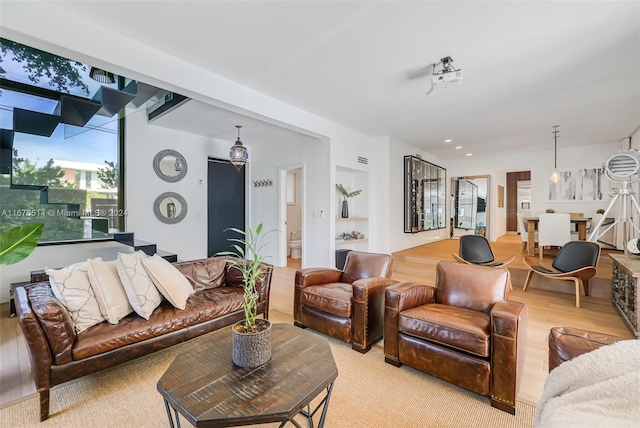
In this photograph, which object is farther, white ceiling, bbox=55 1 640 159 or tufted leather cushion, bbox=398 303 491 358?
white ceiling, bbox=55 1 640 159

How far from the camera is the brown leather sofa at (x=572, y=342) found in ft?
3.86

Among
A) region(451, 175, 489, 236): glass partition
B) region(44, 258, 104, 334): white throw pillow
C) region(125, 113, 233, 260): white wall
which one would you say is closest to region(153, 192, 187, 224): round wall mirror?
region(125, 113, 233, 260): white wall

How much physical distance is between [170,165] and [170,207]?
76 centimetres

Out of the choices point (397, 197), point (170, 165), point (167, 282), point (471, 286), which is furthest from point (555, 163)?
point (170, 165)

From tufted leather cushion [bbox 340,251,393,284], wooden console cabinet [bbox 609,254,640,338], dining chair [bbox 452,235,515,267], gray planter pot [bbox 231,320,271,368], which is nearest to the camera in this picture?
gray planter pot [bbox 231,320,271,368]

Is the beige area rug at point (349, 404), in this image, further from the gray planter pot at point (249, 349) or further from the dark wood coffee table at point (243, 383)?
the gray planter pot at point (249, 349)

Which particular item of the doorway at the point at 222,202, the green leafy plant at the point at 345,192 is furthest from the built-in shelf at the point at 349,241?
the doorway at the point at 222,202

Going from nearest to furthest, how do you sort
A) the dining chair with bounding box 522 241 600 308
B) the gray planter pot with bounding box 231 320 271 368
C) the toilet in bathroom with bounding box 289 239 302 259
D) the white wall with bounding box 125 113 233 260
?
the gray planter pot with bounding box 231 320 271 368 → the dining chair with bounding box 522 241 600 308 → the white wall with bounding box 125 113 233 260 → the toilet in bathroom with bounding box 289 239 302 259

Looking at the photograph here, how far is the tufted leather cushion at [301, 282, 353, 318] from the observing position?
2.48 metres

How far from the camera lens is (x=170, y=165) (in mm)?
5141

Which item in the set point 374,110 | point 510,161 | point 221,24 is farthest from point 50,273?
point 510,161

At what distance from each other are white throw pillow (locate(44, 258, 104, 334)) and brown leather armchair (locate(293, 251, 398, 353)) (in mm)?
1620

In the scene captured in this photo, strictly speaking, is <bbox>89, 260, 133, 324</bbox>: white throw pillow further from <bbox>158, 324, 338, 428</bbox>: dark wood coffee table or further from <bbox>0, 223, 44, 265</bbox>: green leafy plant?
<bbox>158, 324, 338, 428</bbox>: dark wood coffee table

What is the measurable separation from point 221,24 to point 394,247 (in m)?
4.93
